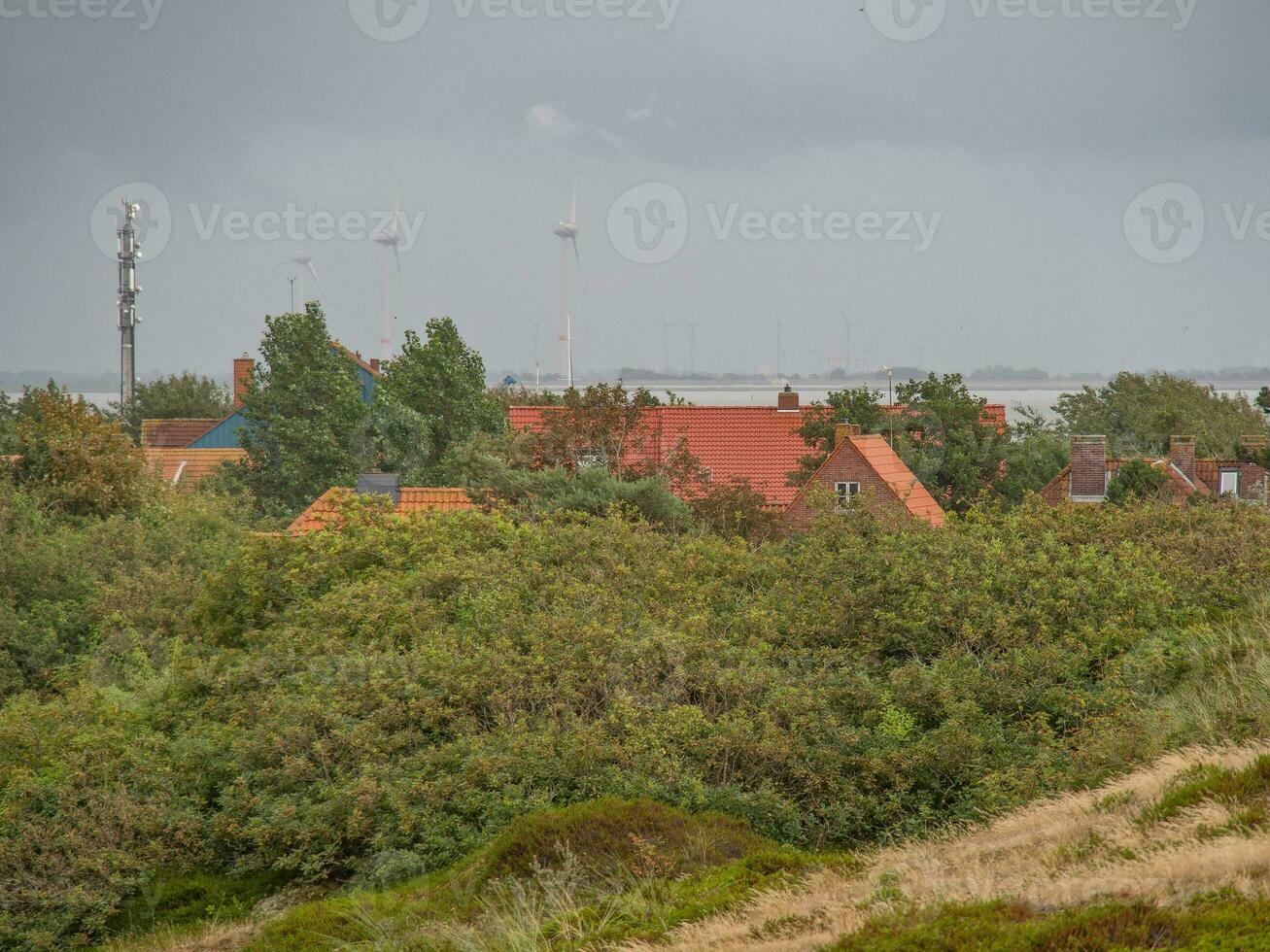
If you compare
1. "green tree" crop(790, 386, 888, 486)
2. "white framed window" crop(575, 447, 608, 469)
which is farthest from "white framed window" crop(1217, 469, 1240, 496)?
"white framed window" crop(575, 447, 608, 469)

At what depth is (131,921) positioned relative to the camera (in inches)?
480

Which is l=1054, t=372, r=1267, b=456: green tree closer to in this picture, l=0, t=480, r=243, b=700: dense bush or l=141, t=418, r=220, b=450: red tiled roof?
l=0, t=480, r=243, b=700: dense bush

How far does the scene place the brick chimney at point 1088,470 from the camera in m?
43.3

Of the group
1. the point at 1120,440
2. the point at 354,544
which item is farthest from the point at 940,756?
the point at 1120,440

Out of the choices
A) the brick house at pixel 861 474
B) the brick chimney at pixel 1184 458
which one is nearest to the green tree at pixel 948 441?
the brick house at pixel 861 474

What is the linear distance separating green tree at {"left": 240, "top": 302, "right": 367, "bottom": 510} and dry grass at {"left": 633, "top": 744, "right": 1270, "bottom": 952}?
45.6m

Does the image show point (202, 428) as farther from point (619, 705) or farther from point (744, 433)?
point (619, 705)

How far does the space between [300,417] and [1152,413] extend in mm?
50267

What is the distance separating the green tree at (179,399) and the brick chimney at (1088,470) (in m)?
68.2

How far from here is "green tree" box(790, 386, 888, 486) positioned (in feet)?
150

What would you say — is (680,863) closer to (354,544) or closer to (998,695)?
(998,695)

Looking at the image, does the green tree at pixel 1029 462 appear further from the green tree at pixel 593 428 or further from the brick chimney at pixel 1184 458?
the green tree at pixel 593 428

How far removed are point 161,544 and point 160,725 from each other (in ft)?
59.3

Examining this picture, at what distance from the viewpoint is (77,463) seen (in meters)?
35.6
